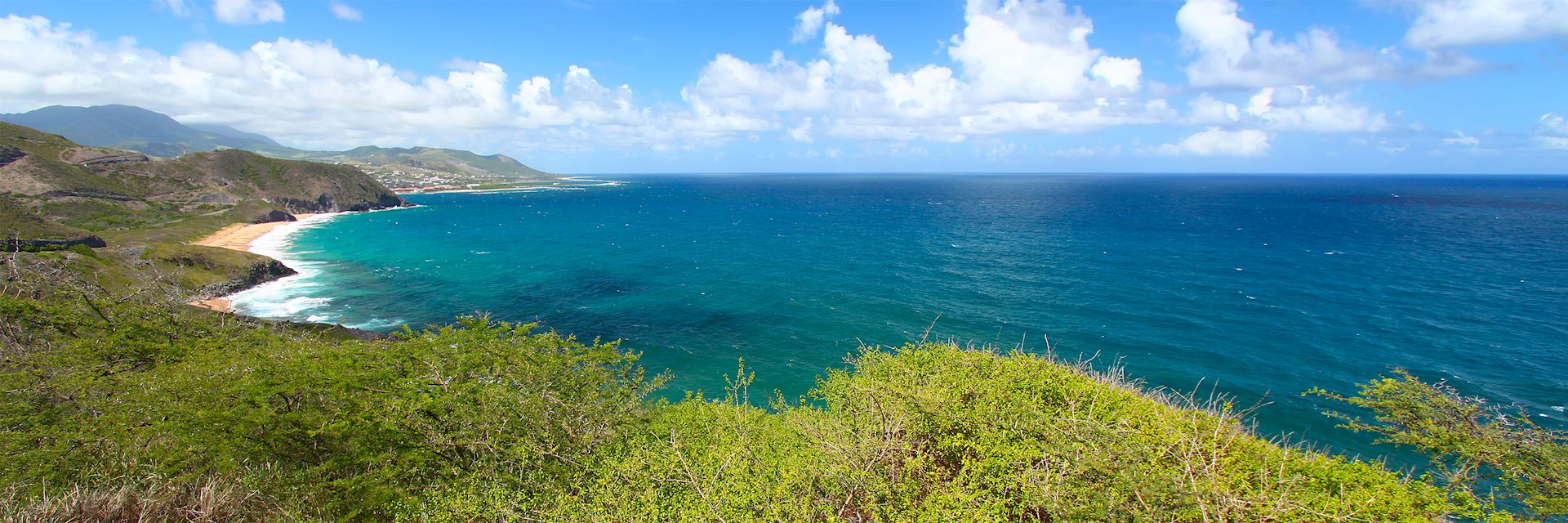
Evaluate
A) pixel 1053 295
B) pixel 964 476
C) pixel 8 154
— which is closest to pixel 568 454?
pixel 964 476

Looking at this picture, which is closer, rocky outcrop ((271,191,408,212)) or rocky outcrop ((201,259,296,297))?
rocky outcrop ((201,259,296,297))

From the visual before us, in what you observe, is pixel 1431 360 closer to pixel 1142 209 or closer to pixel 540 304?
pixel 540 304

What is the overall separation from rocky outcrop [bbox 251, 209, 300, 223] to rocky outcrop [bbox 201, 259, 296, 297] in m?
78.5

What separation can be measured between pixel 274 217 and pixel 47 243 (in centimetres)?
8618

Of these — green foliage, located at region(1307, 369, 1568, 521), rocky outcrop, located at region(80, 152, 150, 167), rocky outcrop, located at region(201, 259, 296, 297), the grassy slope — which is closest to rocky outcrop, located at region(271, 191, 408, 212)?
rocky outcrop, located at region(80, 152, 150, 167)

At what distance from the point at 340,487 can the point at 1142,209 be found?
20049cm

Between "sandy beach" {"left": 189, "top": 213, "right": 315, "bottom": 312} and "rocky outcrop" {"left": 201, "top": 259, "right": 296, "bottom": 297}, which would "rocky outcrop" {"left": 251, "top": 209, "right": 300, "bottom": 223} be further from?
"rocky outcrop" {"left": 201, "top": 259, "right": 296, "bottom": 297}

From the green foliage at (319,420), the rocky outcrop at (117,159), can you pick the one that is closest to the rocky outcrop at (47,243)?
the green foliage at (319,420)

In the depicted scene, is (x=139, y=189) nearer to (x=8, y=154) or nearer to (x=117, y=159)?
(x=117, y=159)

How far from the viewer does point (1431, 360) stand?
4581cm

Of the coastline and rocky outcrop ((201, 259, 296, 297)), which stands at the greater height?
the coastline

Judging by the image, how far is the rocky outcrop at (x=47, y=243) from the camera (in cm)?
6234

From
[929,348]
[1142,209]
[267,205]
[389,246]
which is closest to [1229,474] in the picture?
[929,348]

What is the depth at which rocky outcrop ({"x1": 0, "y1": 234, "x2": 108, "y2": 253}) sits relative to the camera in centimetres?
6234
